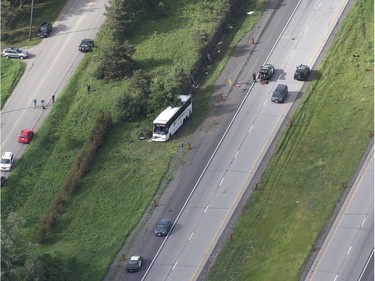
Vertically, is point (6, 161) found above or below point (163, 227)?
above

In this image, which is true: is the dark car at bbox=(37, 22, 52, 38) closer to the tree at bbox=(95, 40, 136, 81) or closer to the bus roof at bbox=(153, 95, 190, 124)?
the tree at bbox=(95, 40, 136, 81)

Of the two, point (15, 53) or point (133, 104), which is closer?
point (133, 104)

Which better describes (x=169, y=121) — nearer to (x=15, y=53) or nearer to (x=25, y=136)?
(x=25, y=136)

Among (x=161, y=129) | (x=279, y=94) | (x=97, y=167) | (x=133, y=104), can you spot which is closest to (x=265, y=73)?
(x=279, y=94)

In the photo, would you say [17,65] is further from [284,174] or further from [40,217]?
[284,174]

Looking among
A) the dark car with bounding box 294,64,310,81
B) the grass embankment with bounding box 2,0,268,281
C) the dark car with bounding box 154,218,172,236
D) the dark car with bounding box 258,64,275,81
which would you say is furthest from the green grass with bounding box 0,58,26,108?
the dark car with bounding box 294,64,310,81

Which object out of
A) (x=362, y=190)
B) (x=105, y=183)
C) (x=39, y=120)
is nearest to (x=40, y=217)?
(x=105, y=183)
